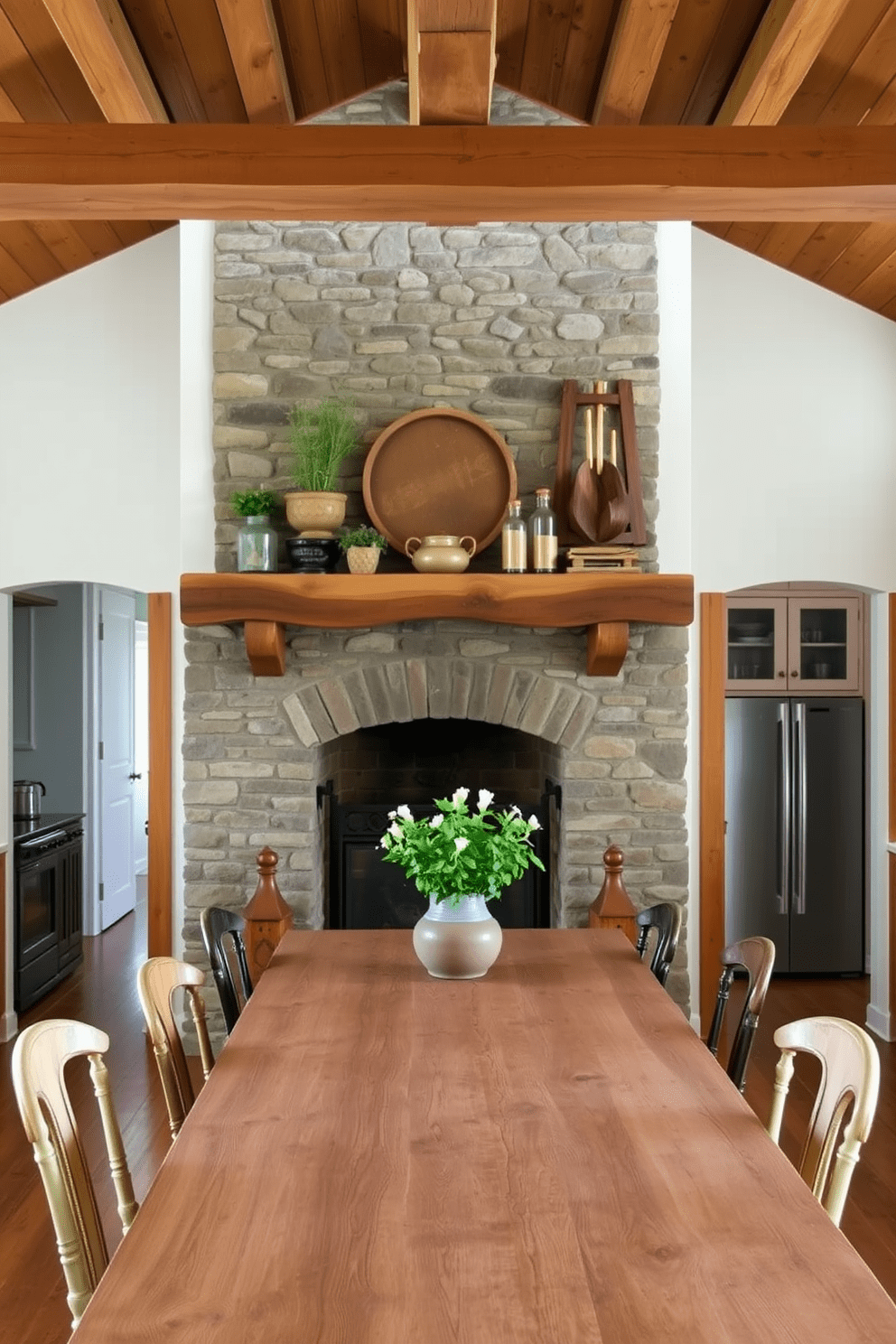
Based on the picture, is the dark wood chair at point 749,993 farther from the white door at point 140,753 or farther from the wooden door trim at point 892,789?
the white door at point 140,753

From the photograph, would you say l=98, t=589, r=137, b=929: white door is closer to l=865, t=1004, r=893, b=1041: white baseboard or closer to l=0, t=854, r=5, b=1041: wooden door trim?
l=0, t=854, r=5, b=1041: wooden door trim

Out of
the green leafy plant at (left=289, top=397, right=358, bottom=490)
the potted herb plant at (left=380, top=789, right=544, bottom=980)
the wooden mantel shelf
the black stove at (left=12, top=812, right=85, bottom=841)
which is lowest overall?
the black stove at (left=12, top=812, right=85, bottom=841)

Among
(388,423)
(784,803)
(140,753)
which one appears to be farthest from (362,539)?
(140,753)

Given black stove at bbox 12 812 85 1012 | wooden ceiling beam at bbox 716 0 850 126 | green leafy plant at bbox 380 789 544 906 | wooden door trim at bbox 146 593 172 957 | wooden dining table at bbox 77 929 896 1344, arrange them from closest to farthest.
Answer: wooden dining table at bbox 77 929 896 1344 < green leafy plant at bbox 380 789 544 906 < wooden ceiling beam at bbox 716 0 850 126 < wooden door trim at bbox 146 593 172 957 < black stove at bbox 12 812 85 1012

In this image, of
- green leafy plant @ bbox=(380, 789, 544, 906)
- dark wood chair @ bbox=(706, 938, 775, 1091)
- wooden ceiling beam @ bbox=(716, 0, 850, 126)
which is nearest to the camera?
dark wood chair @ bbox=(706, 938, 775, 1091)

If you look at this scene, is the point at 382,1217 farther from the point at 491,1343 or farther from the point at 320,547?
the point at 320,547

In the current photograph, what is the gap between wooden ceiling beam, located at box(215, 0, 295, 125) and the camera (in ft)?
12.4

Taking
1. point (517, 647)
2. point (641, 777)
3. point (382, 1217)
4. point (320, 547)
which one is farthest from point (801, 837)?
point (382, 1217)

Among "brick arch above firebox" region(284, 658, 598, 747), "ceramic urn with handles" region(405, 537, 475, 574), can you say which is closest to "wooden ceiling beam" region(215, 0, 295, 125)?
"ceramic urn with handles" region(405, 537, 475, 574)

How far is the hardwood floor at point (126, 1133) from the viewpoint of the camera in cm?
302

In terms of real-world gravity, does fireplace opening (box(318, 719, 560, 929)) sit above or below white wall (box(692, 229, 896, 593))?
below

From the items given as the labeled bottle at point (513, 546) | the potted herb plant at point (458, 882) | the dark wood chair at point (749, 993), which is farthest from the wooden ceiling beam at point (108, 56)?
the dark wood chair at point (749, 993)

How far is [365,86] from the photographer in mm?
4754

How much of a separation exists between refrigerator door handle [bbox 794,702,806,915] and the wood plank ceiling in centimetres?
204
